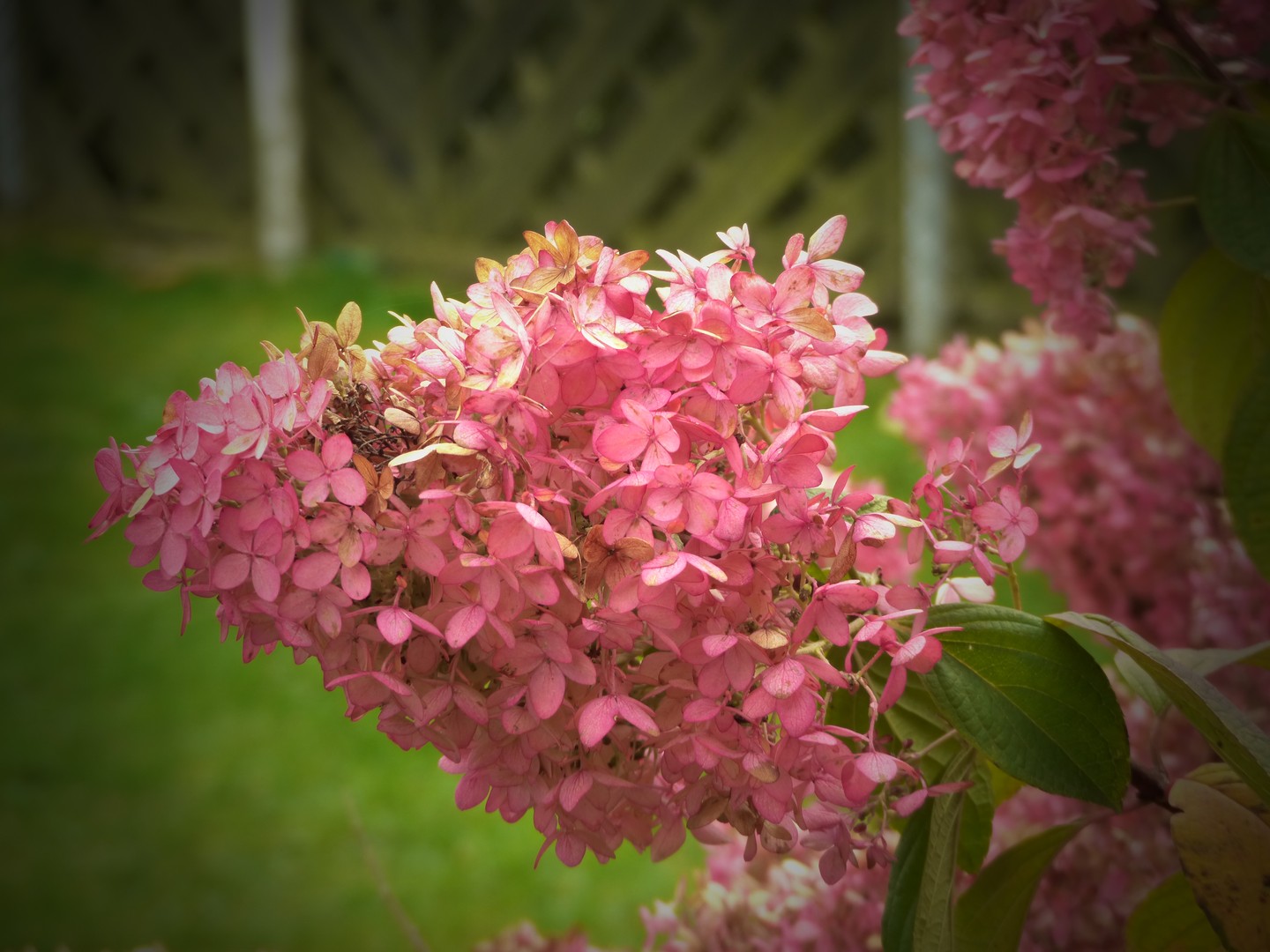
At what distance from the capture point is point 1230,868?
0.52 meters

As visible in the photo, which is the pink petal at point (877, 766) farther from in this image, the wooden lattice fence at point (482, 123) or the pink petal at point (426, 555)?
the wooden lattice fence at point (482, 123)

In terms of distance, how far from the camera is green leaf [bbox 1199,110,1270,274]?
686mm

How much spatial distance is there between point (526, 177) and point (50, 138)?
1.85 meters

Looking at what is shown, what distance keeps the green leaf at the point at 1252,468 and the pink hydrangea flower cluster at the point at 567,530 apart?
0.24 m

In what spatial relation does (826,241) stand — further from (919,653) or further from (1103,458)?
(1103,458)

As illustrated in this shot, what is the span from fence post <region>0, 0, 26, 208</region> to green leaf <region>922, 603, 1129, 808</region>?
4.34 metres

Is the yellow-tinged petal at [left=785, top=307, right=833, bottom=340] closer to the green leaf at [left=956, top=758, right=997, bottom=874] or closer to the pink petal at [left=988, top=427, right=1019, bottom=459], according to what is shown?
the pink petal at [left=988, top=427, right=1019, bottom=459]

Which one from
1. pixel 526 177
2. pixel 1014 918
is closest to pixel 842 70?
pixel 526 177

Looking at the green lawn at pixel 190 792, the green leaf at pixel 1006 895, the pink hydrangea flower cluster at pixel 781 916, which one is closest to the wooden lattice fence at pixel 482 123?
the green lawn at pixel 190 792

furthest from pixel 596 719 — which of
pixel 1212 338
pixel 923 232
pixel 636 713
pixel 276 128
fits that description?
pixel 276 128

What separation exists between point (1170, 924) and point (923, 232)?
2382mm

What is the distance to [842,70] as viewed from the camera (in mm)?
2941

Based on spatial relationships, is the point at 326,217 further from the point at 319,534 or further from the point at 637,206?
the point at 319,534

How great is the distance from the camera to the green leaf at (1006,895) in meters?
0.63
